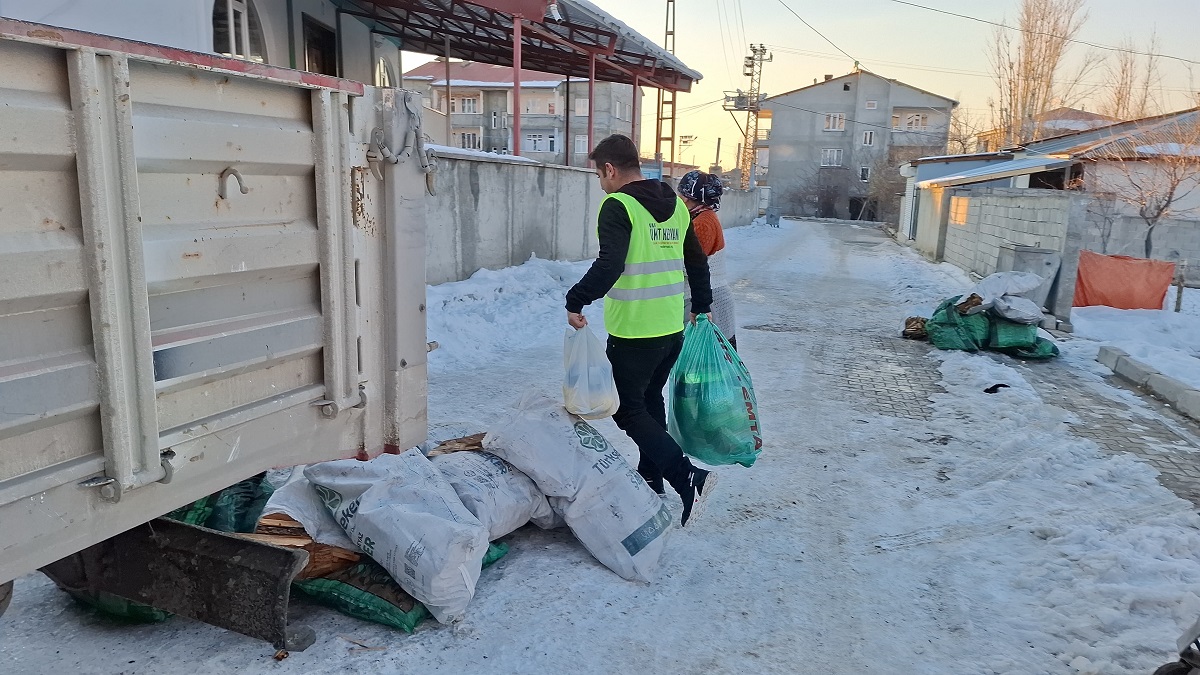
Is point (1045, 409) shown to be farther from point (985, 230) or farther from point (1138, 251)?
point (1138, 251)

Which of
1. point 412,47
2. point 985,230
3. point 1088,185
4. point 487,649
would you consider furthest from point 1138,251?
point 487,649

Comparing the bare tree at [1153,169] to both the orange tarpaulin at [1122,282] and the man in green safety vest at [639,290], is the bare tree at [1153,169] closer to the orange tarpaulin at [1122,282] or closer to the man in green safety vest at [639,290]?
the orange tarpaulin at [1122,282]

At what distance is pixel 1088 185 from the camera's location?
727 inches

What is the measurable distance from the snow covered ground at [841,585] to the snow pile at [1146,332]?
9.69ft

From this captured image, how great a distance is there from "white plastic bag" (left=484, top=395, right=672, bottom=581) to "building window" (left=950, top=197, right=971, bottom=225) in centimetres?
1548

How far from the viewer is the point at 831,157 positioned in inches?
2245

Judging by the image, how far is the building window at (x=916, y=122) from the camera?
56.6m

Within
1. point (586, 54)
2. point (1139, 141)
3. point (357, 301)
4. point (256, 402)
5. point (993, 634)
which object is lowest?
point (993, 634)

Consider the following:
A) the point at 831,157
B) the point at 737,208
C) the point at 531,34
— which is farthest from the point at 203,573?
the point at 831,157

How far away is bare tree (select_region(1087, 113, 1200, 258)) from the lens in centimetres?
1509

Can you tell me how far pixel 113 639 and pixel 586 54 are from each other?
45.6 feet

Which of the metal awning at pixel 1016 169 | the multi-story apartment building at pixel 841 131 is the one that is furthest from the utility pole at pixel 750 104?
the metal awning at pixel 1016 169

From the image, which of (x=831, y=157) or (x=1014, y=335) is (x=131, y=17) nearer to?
(x=1014, y=335)

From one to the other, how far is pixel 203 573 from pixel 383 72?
14.4 meters
